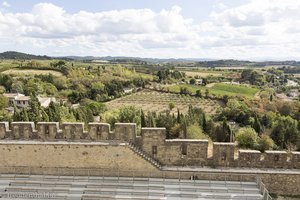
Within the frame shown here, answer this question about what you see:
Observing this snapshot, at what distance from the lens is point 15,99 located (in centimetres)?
8844

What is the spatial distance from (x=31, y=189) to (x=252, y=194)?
307 inches

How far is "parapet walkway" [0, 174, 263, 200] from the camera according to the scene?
10727mm

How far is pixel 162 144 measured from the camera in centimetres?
1175

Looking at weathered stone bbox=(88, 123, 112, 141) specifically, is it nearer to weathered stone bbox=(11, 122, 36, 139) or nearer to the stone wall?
the stone wall

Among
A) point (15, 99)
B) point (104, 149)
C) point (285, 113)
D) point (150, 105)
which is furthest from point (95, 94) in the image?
point (104, 149)

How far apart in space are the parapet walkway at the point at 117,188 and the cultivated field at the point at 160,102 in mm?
80965

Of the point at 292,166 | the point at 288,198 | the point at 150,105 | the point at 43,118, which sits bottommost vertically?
the point at 150,105

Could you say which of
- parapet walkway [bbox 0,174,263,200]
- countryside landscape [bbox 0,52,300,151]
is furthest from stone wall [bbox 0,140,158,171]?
countryside landscape [bbox 0,52,300,151]

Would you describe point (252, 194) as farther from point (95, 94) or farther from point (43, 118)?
point (95, 94)

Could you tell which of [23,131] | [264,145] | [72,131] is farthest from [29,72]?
[72,131]

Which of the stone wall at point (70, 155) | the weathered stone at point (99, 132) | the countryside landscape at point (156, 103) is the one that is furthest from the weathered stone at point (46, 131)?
the countryside landscape at point (156, 103)

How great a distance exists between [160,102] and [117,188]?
97.6 metres

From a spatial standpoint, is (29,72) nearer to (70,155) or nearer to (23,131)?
(23,131)

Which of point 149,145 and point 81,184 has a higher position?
point 149,145
